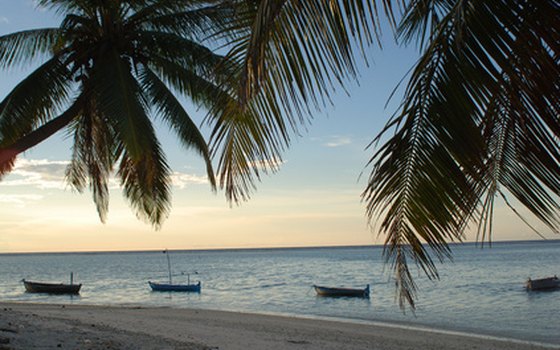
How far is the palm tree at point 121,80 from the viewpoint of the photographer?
30.7 feet

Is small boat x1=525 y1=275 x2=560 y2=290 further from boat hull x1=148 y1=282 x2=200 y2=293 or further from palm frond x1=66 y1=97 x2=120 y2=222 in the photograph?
palm frond x1=66 y1=97 x2=120 y2=222

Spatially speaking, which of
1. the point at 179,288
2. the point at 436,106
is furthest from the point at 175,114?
the point at 179,288

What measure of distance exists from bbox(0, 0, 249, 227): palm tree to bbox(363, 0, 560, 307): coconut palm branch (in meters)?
6.55

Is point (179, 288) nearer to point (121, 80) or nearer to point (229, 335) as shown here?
point (229, 335)

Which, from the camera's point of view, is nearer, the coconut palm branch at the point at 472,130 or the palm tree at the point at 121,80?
the coconut palm branch at the point at 472,130

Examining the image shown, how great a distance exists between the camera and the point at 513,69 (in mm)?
2689

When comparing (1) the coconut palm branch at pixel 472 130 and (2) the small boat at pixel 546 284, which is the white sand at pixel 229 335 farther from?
(2) the small boat at pixel 546 284

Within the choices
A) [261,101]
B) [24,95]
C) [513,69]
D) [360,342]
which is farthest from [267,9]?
[360,342]

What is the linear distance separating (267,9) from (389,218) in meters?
1.38

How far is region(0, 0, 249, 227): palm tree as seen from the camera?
Answer: 9.37 m

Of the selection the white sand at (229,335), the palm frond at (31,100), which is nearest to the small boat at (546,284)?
the white sand at (229,335)

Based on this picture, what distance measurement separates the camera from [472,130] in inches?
110

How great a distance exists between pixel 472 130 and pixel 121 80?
306 inches

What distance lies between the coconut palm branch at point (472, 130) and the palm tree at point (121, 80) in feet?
21.5
